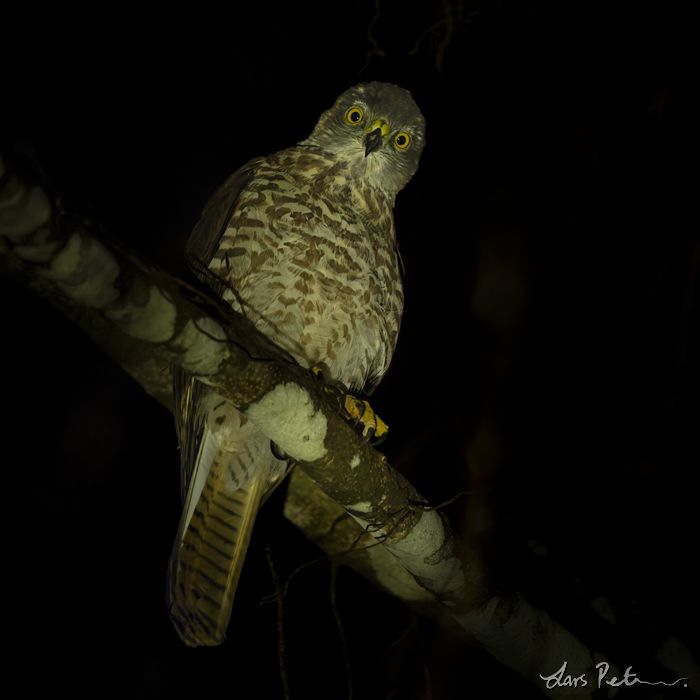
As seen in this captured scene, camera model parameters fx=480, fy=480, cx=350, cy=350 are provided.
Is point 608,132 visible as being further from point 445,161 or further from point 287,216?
point 287,216

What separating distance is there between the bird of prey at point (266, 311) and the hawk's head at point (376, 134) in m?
0.16

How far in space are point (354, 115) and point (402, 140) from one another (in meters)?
0.30

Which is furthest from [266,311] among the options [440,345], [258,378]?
[440,345]

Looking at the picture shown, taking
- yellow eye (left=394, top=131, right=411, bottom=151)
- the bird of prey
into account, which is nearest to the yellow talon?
the bird of prey

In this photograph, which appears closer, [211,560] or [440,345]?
[211,560]

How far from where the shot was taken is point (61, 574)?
3.44 meters

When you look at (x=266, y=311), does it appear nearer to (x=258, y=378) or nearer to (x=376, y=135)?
(x=258, y=378)

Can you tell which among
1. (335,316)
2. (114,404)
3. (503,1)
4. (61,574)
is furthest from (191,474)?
(503,1)

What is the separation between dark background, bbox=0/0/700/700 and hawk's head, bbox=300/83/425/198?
30 cm

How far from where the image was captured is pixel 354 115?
8.56 feet

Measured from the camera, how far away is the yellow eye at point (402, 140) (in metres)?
2.64

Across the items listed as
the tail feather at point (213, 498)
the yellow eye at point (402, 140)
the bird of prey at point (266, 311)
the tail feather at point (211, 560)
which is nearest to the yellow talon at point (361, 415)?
the bird of prey at point (266, 311)
